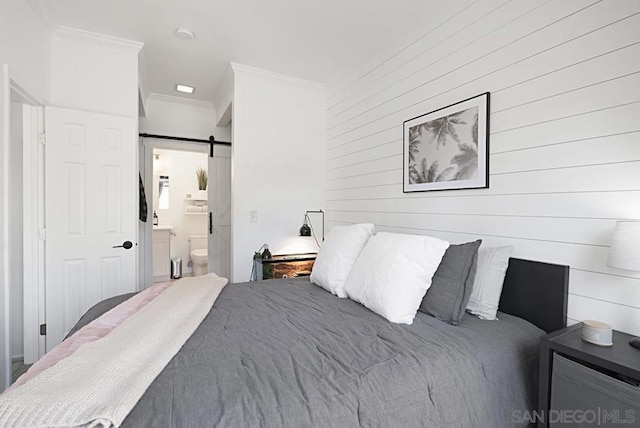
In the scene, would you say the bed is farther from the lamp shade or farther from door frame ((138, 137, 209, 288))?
door frame ((138, 137, 209, 288))

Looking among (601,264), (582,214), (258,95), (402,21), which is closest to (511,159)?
(582,214)

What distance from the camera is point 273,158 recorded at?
144 inches

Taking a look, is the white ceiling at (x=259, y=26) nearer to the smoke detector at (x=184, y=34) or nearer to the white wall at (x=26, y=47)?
the smoke detector at (x=184, y=34)

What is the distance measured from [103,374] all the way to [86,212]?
2.33m

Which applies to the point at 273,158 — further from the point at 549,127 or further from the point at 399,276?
the point at 549,127

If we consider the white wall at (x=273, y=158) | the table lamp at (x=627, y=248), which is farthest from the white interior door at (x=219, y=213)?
the table lamp at (x=627, y=248)

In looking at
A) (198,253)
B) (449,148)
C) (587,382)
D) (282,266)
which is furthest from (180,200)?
(587,382)

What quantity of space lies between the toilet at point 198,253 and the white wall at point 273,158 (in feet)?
8.19

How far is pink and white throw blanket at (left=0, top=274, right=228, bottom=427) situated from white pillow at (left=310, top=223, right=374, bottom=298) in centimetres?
88

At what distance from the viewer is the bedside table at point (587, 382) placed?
3.59ft

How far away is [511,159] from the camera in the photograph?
1.94m

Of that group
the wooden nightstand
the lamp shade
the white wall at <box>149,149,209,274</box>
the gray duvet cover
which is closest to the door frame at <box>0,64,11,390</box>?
the gray duvet cover

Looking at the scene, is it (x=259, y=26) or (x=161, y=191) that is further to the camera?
(x=161, y=191)

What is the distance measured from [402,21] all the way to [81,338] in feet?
9.55
